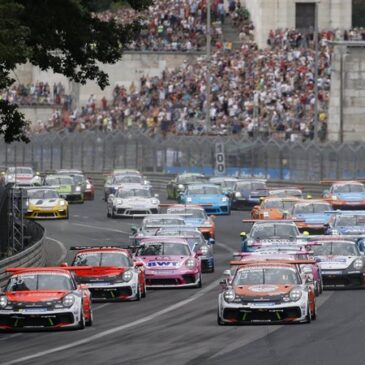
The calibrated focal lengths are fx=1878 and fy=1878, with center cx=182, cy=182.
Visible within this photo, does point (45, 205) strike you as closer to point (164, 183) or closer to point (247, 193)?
point (247, 193)

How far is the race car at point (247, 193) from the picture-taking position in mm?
69875

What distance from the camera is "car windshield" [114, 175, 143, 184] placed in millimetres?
73250

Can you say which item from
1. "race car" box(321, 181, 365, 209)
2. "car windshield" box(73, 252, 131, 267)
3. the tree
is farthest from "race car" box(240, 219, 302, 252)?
"race car" box(321, 181, 365, 209)

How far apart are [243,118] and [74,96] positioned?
856 inches

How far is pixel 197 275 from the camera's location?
129ft

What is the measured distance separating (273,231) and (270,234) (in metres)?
0.22

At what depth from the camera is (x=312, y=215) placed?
2174 inches

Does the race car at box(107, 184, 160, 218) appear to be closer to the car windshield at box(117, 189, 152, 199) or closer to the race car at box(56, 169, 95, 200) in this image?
the car windshield at box(117, 189, 152, 199)

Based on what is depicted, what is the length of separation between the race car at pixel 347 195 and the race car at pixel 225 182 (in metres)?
7.19

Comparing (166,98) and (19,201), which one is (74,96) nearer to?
(166,98)

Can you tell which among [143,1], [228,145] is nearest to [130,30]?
[143,1]

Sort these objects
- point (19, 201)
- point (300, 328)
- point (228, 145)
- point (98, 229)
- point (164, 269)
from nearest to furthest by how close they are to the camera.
→ 1. point (300, 328)
2. point (164, 269)
3. point (19, 201)
4. point (98, 229)
5. point (228, 145)

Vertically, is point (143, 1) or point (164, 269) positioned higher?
point (143, 1)

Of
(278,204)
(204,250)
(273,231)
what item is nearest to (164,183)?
(278,204)
